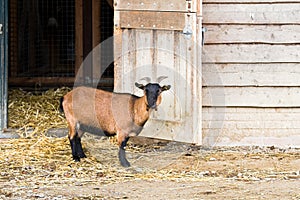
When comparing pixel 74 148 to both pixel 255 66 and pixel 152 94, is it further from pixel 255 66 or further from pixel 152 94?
pixel 255 66

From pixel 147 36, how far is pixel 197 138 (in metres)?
1.14

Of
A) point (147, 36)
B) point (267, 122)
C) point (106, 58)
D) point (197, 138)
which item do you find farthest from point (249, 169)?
point (106, 58)

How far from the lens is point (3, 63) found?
25.6 feet

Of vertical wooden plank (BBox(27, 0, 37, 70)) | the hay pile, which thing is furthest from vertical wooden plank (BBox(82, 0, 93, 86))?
vertical wooden plank (BBox(27, 0, 37, 70))

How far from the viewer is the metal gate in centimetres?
772

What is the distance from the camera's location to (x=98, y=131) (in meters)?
6.84

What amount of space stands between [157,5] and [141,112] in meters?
1.15

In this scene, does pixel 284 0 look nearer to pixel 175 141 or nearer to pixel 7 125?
pixel 175 141

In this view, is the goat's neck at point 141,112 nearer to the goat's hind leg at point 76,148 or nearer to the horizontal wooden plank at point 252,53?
the goat's hind leg at point 76,148

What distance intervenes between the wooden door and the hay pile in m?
1.40

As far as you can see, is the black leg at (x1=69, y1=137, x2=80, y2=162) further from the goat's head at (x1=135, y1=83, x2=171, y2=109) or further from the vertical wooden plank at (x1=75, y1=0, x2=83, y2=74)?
the vertical wooden plank at (x1=75, y1=0, x2=83, y2=74)

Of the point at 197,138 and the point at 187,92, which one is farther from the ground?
the point at 187,92

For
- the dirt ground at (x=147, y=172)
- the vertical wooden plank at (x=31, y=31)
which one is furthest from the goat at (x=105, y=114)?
the vertical wooden plank at (x=31, y=31)

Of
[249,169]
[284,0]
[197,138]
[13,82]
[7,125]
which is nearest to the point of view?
[249,169]
